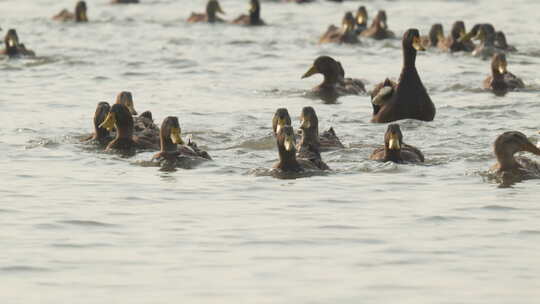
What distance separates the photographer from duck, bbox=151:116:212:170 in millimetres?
15500

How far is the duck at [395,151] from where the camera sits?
14941 mm

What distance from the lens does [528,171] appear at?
575 inches

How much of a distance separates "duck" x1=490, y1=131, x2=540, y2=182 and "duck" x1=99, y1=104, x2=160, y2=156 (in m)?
4.19

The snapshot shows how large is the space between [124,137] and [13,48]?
38.1 ft

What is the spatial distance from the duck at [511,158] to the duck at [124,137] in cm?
419

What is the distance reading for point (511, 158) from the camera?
14.5 metres

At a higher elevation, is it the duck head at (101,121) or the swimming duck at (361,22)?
the duck head at (101,121)

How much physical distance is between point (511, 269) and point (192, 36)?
74.4ft

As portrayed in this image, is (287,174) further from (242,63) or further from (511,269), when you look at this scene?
(242,63)

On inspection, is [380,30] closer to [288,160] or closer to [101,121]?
[101,121]

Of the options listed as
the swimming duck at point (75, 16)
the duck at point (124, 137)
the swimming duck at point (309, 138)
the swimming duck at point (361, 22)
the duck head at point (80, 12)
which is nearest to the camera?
the swimming duck at point (309, 138)

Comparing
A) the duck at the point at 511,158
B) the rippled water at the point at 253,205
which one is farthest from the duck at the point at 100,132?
the duck at the point at 511,158

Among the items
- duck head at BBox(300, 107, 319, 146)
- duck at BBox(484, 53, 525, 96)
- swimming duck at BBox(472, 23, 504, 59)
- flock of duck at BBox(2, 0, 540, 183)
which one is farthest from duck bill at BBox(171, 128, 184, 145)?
swimming duck at BBox(472, 23, 504, 59)

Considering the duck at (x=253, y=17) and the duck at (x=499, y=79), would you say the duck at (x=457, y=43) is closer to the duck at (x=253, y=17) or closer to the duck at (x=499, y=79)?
the duck at (x=499, y=79)
